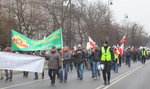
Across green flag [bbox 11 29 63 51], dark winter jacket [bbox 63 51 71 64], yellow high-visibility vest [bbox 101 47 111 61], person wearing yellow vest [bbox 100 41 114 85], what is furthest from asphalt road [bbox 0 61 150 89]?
green flag [bbox 11 29 63 51]

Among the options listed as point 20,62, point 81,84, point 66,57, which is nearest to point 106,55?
point 81,84

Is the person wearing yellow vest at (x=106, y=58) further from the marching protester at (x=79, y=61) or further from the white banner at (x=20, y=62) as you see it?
the marching protester at (x=79, y=61)

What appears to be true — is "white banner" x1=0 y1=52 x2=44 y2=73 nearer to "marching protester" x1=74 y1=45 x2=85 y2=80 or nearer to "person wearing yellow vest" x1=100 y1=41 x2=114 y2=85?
"person wearing yellow vest" x1=100 y1=41 x2=114 y2=85

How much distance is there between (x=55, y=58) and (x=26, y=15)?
105 ft

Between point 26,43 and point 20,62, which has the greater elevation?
point 26,43

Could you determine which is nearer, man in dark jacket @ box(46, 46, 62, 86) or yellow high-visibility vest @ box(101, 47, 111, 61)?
man in dark jacket @ box(46, 46, 62, 86)

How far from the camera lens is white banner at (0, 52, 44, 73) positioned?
13.1 metres

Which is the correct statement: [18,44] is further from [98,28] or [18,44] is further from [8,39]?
[98,28]

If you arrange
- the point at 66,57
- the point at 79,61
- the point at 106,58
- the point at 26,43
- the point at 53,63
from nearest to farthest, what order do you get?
the point at 53,63 < the point at 106,58 < the point at 26,43 < the point at 66,57 < the point at 79,61

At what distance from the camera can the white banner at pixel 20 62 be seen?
13.1 meters

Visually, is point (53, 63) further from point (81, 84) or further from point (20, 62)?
point (81, 84)

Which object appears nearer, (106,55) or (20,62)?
(106,55)

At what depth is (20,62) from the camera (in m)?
13.2

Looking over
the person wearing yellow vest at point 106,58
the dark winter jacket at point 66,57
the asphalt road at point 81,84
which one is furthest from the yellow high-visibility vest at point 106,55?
the dark winter jacket at point 66,57
